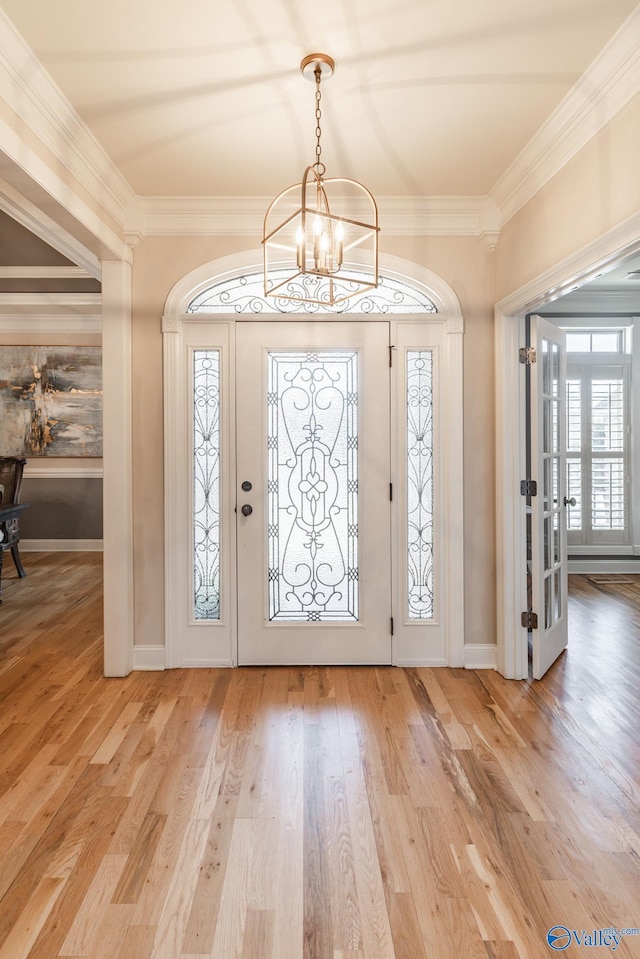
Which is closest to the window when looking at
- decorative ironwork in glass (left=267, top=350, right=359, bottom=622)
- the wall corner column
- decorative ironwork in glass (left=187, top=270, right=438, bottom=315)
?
decorative ironwork in glass (left=187, top=270, right=438, bottom=315)

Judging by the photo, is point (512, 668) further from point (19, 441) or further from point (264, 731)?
point (19, 441)

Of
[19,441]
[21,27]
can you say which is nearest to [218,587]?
[21,27]

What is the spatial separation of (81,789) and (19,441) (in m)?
5.86

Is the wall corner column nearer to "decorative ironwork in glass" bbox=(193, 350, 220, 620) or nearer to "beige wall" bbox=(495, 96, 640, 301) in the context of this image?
"decorative ironwork in glass" bbox=(193, 350, 220, 620)

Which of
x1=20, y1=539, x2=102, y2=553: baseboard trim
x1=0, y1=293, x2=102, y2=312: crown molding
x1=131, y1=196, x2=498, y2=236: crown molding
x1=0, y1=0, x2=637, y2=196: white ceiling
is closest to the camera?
x1=0, y1=0, x2=637, y2=196: white ceiling

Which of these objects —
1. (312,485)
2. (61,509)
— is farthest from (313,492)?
(61,509)

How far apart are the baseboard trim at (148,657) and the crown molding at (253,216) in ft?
8.08

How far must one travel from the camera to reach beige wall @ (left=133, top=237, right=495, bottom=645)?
3.46m

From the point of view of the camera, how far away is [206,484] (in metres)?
3.52

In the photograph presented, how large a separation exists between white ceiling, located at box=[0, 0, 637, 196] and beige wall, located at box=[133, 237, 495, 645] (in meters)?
0.46

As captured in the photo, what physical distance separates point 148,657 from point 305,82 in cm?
311

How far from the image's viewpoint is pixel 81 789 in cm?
230

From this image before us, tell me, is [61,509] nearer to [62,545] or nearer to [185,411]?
[62,545]

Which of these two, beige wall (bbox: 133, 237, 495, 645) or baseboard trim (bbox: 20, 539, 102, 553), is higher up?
beige wall (bbox: 133, 237, 495, 645)
